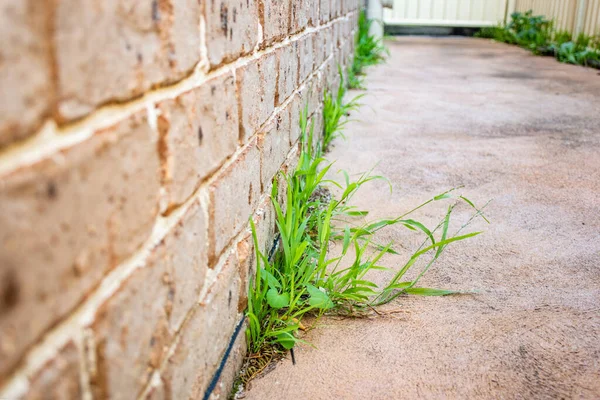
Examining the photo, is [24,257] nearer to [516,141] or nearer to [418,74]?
[516,141]

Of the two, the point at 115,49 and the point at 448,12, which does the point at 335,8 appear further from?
the point at 448,12

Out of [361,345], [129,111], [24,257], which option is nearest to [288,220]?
[361,345]

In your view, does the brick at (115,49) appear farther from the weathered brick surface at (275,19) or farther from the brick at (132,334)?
the weathered brick surface at (275,19)

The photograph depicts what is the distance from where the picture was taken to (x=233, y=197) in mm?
1036

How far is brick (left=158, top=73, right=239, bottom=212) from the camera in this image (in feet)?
2.31

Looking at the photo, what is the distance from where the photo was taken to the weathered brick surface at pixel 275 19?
1.31m

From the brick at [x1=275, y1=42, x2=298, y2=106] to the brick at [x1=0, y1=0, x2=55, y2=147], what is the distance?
109 cm

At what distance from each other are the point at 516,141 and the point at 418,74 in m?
2.44

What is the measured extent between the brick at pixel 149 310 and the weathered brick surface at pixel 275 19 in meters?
0.65

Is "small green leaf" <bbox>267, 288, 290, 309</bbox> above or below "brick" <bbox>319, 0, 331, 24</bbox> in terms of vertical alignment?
below

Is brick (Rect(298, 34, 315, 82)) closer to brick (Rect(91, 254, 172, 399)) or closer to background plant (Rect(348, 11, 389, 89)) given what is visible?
brick (Rect(91, 254, 172, 399))

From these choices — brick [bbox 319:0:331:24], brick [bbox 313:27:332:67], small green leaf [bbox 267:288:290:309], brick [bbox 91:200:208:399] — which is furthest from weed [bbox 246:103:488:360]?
brick [bbox 319:0:331:24]

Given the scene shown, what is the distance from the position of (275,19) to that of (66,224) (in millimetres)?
1086

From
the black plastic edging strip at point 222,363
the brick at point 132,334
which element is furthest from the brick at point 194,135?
the black plastic edging strip at point 222,363
